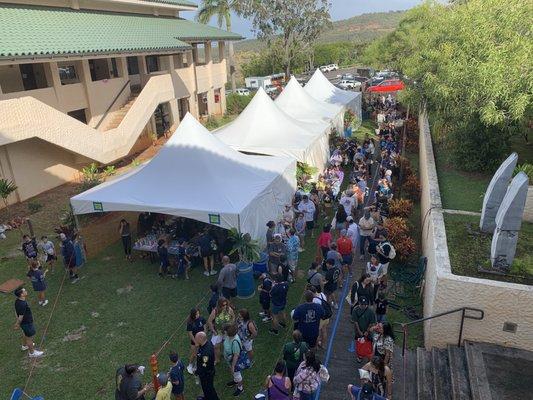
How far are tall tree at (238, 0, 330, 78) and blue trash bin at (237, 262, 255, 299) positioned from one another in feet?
136

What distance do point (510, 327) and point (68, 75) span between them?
21483mm

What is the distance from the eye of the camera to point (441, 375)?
709cm

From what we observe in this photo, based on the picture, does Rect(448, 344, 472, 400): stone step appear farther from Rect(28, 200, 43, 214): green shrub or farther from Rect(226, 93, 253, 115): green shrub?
Rect(226, 93, 253, 115): green shrub

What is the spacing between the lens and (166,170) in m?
11.5

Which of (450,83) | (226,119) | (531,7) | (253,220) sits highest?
(531,7)

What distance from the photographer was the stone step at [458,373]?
647 cm

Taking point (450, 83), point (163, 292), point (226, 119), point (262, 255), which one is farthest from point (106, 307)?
point (226, 119)

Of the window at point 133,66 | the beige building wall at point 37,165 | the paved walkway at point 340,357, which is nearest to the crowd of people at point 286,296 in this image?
the paved walkway at point 340,357

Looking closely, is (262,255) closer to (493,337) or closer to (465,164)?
(493,337)

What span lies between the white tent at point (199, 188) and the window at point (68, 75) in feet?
38.5

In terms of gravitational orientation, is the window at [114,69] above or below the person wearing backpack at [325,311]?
above

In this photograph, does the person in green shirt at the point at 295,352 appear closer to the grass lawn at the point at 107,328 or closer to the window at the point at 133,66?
the grass lawn at the point at 107,328

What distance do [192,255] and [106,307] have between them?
234 centimetres

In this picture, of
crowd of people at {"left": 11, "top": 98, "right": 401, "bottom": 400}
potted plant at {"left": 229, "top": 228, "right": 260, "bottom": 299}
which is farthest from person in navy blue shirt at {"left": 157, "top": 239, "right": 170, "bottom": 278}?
potted plant at {"left": 229, "top": 228, "right": 260, "bottom": 299}
